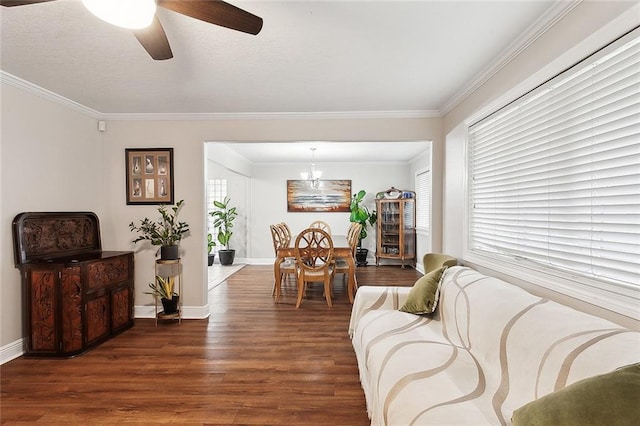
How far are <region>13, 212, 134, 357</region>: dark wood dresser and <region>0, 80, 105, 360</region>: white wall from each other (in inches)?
3.1

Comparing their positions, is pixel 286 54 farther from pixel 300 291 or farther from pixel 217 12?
pixel 300 291

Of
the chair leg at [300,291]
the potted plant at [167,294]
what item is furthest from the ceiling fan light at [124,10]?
the chair leg at [300,291]

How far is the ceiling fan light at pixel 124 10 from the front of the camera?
3.76 ft

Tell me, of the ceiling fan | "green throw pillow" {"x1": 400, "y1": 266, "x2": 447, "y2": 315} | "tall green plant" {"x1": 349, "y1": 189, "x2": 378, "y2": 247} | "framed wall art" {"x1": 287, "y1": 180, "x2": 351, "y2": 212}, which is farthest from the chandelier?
the ceiling fan

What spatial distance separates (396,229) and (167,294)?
4524 millimetres

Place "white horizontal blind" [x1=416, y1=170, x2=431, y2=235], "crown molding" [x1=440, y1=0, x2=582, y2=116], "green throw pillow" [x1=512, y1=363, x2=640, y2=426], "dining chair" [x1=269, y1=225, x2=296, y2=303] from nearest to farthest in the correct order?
"green throw pillow" [x1=512, y1=363, x2=640, y2=426] < "crown molding" [x1=440, y1=0, x2=582, y2=116] < "dining chair" [x1=269, y1=225, x2=296, y2=303] < "white horizontal blind" [x1=416, y1=170, x2=431, y2=235]

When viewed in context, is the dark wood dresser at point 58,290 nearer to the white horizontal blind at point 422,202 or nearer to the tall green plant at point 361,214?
the tall green plant at point 361,214

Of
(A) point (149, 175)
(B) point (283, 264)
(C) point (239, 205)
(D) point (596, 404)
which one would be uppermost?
(A) point (149, 175)

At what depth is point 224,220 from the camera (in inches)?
265

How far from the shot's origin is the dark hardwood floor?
1.88 m

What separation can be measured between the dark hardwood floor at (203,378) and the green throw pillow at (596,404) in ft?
3.88

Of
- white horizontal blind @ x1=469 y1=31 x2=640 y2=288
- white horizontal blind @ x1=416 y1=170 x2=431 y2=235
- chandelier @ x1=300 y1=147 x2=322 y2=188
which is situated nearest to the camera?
white horizontal blind @ x1=469 y1=31 x2=640 y2=288

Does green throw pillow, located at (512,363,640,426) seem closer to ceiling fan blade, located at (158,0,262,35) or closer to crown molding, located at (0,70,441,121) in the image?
ceiling fan blade, located at (158,0,262,35)

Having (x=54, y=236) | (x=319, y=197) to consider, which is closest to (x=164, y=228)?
(x=54, y=236)
